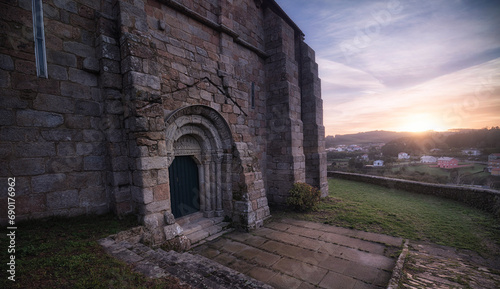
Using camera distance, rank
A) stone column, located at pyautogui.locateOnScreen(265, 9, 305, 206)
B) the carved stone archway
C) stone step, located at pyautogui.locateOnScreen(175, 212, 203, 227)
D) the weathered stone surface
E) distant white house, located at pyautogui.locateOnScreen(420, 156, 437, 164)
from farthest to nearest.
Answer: distant white house, located at pyautogui.locateOnScreen(420, 156, 437, 164) → stone column, located at pyautogui.locateOnScreen(265, 9, 305, 206) → the carved stone archway → stone step, located at pyautogui.locateOnScreen(175, 212, 203, 227) → the weathered stone surface

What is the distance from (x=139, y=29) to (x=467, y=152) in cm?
1905

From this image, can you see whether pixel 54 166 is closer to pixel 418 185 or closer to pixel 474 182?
pixel 418 185

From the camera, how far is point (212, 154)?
236 inches

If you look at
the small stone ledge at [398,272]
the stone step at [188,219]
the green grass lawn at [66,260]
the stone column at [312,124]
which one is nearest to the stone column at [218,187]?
the stone step at [188,219]

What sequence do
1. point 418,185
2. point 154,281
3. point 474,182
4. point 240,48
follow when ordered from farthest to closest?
1. point 474,182
2. point 418,185
3. point 240,48
4. point 154,281

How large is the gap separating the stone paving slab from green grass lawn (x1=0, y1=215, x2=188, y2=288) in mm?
2222

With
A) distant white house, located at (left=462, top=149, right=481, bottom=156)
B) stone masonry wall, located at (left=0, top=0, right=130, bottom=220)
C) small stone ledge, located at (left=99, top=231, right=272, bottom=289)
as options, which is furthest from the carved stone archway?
distant white house, located at (left=462, top=149, right=481, bottom=156)

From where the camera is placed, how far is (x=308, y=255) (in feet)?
14.2

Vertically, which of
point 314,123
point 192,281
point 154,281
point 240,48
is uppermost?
point 240,48

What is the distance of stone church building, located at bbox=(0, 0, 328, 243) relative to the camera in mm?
3123

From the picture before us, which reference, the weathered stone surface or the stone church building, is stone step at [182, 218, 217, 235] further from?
the weathered stone surface

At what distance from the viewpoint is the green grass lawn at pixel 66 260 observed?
1949 millimetres

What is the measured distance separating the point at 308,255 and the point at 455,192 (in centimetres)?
866

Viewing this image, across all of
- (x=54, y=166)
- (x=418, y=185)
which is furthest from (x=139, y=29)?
(x=418, y=185)
